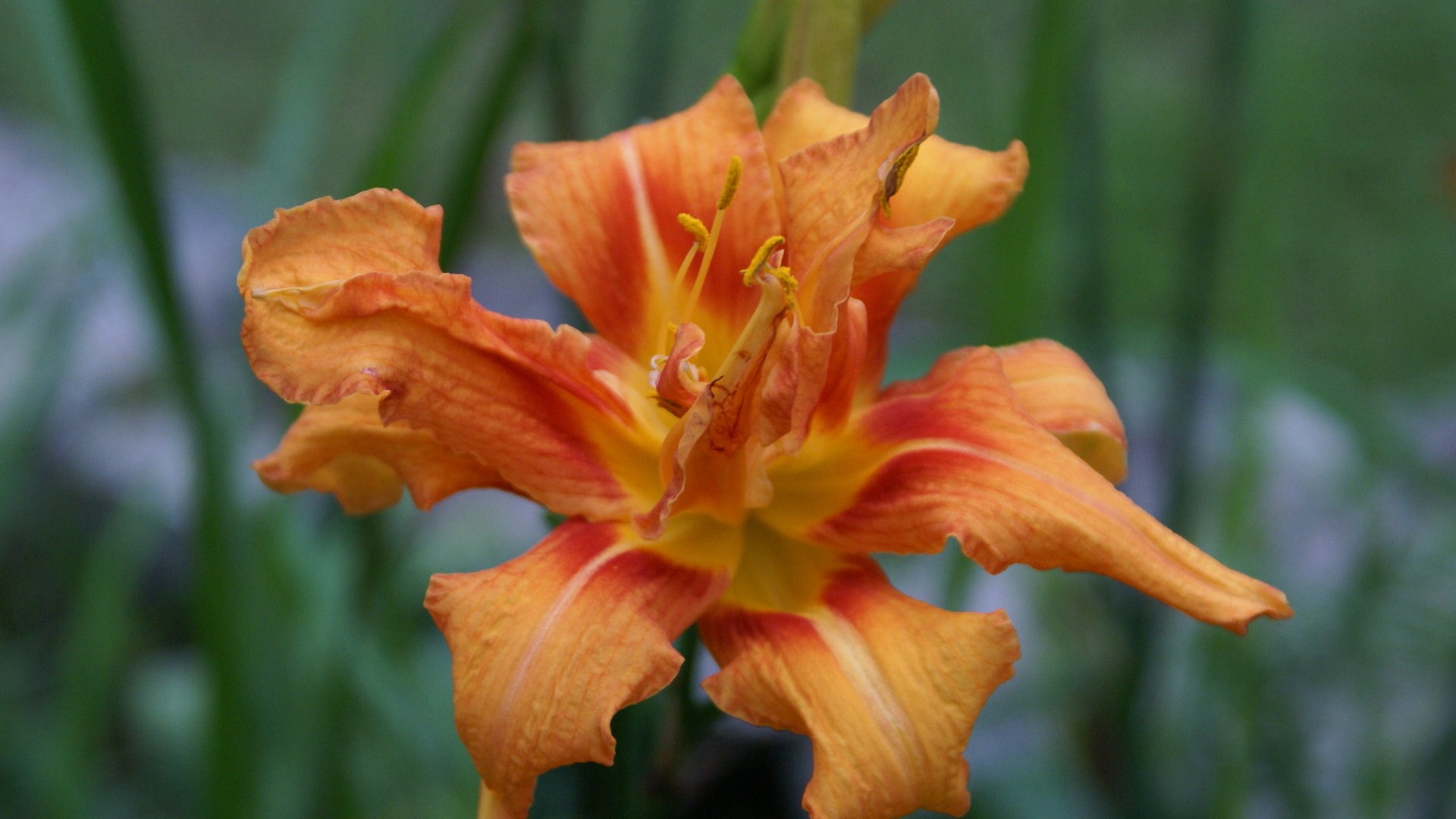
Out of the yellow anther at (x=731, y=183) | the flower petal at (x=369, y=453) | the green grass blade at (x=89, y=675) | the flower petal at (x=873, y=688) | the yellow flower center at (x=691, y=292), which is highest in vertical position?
the yellow anther at (x=731, y=183)

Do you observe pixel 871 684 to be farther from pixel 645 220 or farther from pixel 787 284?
pixel 645 220

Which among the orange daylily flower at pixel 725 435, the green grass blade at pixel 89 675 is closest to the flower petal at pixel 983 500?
the orange daylily flower at pixel 725 435

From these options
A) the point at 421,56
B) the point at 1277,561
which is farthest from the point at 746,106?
the point at 1277,561

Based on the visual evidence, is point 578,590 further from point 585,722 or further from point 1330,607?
point 1330,607

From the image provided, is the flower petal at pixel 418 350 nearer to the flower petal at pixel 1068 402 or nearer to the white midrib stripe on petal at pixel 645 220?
the white midrib stripe on petal at pixel 645 220

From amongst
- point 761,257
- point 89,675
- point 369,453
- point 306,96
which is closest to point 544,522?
point 369,453

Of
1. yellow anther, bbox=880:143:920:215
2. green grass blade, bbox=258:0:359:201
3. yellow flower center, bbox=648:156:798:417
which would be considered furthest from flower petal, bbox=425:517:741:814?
green grass blade, bbox=258:0:359:201
